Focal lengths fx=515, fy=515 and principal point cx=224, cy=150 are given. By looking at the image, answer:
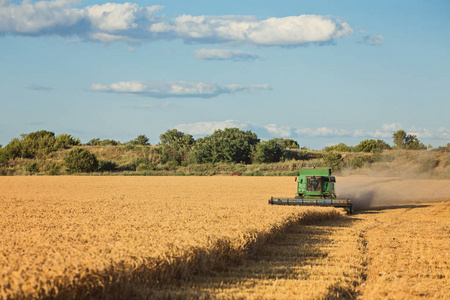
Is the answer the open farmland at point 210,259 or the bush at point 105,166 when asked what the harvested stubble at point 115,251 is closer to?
the open farmland at point 210,259

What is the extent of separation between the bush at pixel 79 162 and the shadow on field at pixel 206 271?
53.3 meters

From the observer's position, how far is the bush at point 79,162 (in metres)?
63.8

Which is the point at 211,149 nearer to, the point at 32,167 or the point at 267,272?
the point at 32,167

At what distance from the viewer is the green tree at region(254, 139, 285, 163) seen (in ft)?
251

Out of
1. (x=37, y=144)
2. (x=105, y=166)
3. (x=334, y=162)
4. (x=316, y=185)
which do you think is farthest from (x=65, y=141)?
(x=316, y=185)

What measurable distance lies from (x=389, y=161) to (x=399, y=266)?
176ft

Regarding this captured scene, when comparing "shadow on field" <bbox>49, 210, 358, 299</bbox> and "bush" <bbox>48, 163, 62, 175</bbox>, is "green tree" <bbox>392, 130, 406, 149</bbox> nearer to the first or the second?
"bush" <bbox>48, 163, 62, 175</bbox>

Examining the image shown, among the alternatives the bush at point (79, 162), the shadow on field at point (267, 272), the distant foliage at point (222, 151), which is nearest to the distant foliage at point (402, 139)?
the distant foliage at point (222, 151)

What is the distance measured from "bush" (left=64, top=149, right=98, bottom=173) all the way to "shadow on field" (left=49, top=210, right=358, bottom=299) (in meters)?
53.3

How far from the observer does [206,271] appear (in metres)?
9.12

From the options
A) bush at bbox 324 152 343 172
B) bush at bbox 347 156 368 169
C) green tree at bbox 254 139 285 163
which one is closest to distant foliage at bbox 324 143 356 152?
green tree at bbox 254 139 285 163

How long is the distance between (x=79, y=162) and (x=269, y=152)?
91.7 ft

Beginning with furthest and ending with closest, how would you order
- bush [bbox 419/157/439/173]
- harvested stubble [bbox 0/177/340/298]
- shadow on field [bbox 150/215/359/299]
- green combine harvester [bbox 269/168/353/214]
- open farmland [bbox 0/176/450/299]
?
bush [bbox 419/157/439/173], green combine harvester [bbox 269/168/353/214], shadow on field [bbox 150/215/359/299], open farmland [bbox 0/176/450/299], harvested stubble [bbox 0/177/340/298]

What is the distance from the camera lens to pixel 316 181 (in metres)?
24.3
